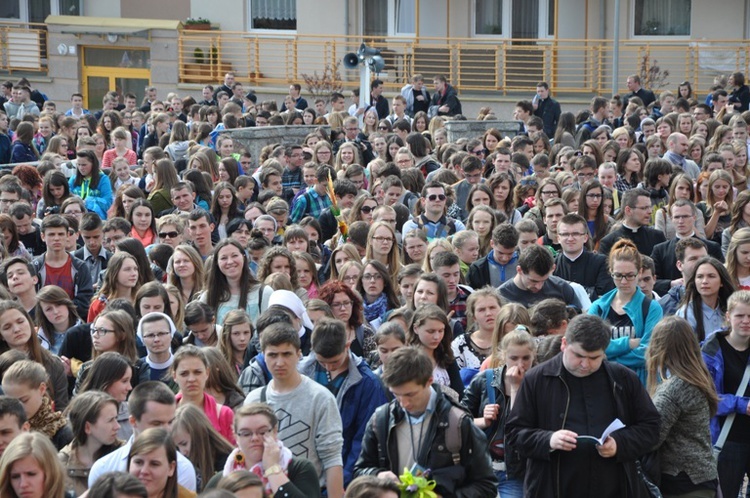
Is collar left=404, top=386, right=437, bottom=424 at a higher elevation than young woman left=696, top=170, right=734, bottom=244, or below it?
below

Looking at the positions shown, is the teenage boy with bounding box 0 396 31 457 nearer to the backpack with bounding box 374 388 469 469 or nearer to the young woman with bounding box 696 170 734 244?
the backpack with bounding box 374 388 469 469


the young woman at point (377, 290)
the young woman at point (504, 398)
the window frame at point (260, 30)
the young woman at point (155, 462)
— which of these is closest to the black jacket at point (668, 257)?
the young woman at point (377, 290)

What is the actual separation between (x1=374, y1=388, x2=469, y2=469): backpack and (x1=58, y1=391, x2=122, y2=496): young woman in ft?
5.05

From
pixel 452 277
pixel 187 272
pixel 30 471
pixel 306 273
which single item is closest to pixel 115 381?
pixel 30 471

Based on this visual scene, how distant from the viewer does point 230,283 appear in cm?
1052

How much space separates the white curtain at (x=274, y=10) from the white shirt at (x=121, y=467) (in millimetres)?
29062

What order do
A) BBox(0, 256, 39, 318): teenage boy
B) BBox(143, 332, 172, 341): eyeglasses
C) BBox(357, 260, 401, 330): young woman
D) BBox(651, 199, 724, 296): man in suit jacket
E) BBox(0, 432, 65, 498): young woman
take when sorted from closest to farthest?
BBox(0, 432, 65, 498): young woman < BBox(143, 332, 172, 341): eyeglasses < BBox(0, 256, 39, 318): teenage boy < BBox(357, 260, 401, 330): young woman < BBox(651, 199, 724, 296): man in suit jacket

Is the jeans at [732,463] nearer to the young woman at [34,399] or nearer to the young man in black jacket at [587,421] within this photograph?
the young man in black jacket at [587,421]

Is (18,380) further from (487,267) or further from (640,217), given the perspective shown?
(640,217)

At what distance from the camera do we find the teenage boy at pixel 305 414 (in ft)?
23.5

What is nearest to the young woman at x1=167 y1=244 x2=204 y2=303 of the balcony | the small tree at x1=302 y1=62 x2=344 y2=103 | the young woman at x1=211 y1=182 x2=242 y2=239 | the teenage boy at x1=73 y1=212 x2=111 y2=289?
the teenage boy at x1=73 y1=212 x2=111 y2=289

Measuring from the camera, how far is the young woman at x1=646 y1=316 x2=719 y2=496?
753 centimetres

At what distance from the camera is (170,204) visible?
14.5 metres

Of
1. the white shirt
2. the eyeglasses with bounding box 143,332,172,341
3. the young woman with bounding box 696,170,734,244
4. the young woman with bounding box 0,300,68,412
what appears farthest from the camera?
the young woman with bounding box 696,170,734,244
